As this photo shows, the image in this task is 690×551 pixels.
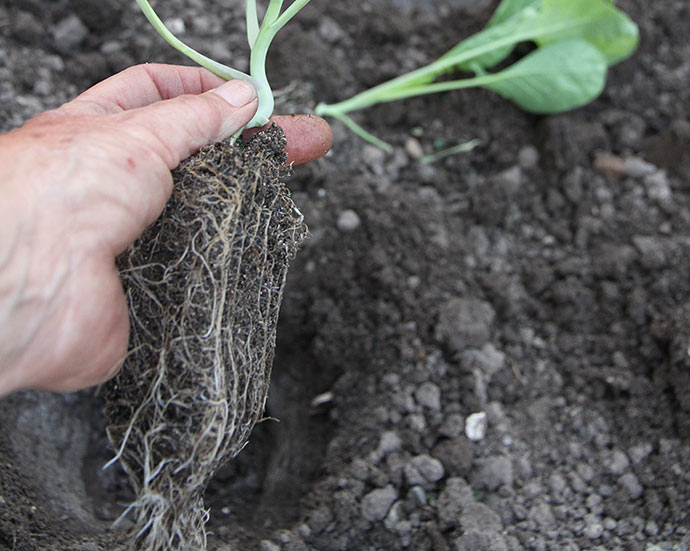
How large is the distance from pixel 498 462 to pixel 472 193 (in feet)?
2.32

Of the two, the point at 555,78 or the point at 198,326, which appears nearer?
the point at 198,326

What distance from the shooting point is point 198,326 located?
0.99 metres

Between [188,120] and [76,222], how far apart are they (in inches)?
8.9

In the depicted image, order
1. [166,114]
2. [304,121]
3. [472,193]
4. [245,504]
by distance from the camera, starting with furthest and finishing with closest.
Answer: [472,193], [245,504], [304,121], [166,114]

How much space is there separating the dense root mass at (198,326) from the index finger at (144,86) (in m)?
0.21

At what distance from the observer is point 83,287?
876 mm

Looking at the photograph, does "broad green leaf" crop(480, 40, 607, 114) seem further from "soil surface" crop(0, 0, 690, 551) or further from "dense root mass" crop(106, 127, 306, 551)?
"dense root mass" crop(106, 127, 306, 551)

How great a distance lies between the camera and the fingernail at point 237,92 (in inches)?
41.2

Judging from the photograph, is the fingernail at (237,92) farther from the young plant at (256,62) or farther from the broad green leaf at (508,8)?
the broad green leaf at (508,8)

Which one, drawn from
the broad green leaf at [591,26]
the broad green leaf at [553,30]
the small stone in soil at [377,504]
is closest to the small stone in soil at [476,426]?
the small stone in soil at [377,504]

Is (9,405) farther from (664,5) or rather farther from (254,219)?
(664,5)

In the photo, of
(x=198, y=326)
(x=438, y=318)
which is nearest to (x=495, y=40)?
(x=438, y=318)

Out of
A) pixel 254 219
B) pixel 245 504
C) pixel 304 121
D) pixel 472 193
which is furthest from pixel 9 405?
pixel 472 193

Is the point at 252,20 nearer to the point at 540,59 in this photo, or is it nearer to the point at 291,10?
the point at 291,10
